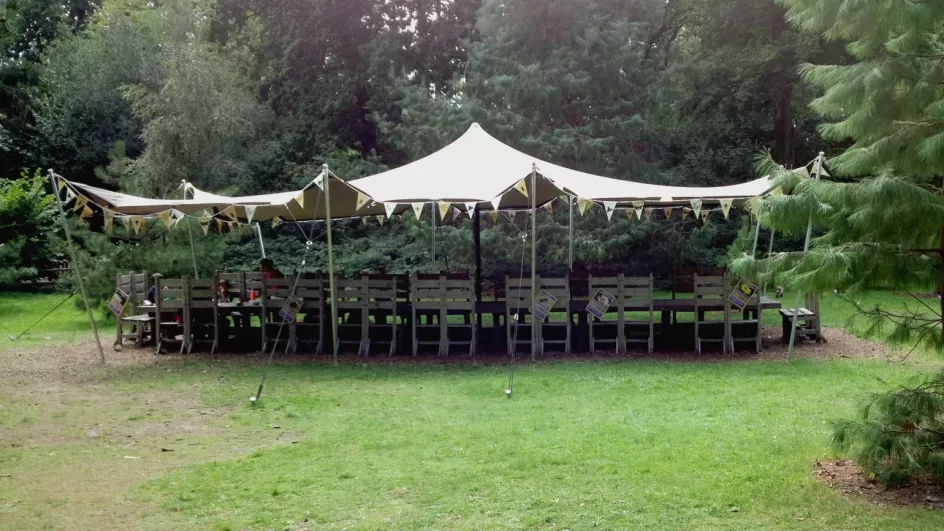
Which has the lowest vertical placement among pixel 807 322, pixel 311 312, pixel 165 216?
pixel 807 322

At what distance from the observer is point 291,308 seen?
39.0ft

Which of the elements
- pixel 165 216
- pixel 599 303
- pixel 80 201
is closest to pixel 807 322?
Result: pixel 599 303

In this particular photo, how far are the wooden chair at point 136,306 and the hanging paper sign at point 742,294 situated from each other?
876 cm

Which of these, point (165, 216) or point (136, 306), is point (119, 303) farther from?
point (165, 216)

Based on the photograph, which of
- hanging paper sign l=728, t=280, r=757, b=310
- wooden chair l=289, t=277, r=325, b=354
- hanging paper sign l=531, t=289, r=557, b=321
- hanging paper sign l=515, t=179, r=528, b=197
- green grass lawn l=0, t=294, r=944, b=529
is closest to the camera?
green grass lawn l=0, t=294, r=944, b=529

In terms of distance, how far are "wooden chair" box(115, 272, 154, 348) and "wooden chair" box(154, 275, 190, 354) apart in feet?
1.29

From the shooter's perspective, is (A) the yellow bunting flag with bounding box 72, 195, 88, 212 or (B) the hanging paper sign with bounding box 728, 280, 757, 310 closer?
(A) the yellow bunting flag with bounding box 72, 195, 88, 212

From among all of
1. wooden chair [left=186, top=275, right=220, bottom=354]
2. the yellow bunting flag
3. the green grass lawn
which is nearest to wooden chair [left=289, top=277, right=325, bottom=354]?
wooden chair [left=186, top=275, right=220, bottom=354]

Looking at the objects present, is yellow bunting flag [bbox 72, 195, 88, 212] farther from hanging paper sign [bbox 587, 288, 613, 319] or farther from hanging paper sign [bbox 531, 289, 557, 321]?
hanging paper sign [bbox 587, 288, 613, 319]

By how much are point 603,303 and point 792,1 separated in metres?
6.48

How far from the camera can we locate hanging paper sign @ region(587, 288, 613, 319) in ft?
37.8

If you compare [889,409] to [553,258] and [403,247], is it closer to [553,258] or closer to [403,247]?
[553,258]

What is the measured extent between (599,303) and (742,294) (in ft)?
6.44

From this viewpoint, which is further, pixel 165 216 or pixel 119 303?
pixel 119 303
